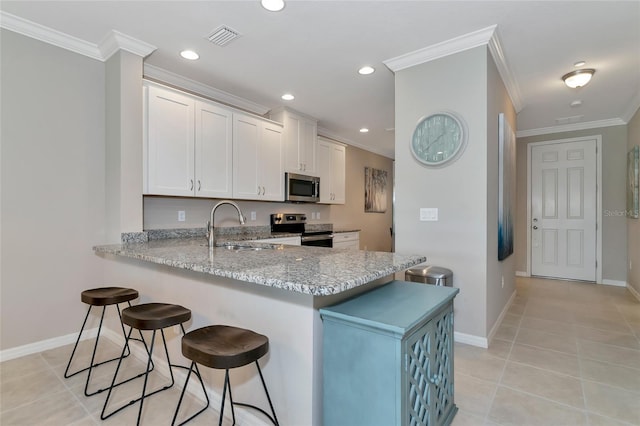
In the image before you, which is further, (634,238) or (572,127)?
(572,127)

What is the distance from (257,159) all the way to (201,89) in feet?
3.23

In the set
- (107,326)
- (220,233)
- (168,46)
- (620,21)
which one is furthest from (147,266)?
(620,21)

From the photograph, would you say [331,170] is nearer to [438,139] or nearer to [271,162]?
[271,162]

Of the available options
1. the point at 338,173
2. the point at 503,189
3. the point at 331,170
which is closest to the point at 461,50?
the point at 503,189

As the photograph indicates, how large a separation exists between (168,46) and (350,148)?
396 centimetres

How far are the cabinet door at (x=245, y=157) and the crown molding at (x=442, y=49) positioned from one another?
1720 millimetres

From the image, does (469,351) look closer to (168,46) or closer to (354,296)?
(354,296)

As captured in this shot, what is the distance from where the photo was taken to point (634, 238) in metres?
4.27

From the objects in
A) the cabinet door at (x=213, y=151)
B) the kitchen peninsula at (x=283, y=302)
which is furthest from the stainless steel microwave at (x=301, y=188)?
the kitchen peninsula at (x=283, y=302)

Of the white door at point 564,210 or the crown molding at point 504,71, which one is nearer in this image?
the crown molding at point 504,71

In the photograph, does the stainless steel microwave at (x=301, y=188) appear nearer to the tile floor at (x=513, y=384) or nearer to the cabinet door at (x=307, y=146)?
the cabinet door at (x=307, y=146)

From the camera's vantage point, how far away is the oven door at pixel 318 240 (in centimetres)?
434

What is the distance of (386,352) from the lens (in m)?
1.14

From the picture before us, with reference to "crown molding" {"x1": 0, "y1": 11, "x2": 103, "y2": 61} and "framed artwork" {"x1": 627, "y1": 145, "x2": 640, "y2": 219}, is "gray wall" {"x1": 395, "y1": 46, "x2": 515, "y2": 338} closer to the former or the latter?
"framed artwork" {"x1": 627, "y1": 145, "x2": 640, "y2": 219}
